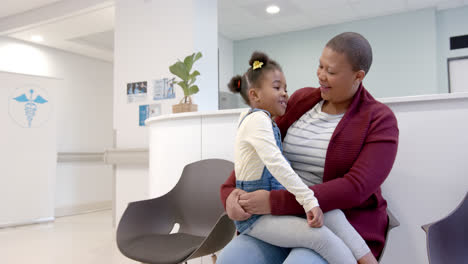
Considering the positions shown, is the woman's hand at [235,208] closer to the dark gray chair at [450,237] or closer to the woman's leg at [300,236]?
the woman's leg at [300,236]

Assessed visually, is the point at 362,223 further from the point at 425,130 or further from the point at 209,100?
the point at 209,100

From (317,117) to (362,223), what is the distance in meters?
0.44

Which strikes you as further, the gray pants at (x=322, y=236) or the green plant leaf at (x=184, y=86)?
the green plant leaf at (x=184, y=86)

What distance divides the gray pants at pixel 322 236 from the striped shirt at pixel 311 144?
0.70ft

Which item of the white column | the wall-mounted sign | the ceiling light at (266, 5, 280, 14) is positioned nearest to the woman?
the white column

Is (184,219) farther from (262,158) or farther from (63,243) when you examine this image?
(63,243)

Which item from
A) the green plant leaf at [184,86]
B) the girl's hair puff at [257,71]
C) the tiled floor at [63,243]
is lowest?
the tiled floor at [63,243]

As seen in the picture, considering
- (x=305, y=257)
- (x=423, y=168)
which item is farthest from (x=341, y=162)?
(x=423, y=168)

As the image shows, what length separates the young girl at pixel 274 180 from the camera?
1.20 meters

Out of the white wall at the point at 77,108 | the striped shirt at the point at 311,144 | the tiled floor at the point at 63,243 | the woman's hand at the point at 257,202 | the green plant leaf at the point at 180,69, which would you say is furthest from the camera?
the white wall at the point at 77,108

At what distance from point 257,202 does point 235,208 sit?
0.09 meters

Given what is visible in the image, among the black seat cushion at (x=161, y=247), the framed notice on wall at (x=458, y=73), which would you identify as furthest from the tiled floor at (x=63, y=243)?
the framed notice on wall at (x=458, y=73)

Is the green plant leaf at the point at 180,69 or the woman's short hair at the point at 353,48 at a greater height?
the green plant leaf at the point at 180,69

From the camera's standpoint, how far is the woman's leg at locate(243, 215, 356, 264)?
46.4 inches
